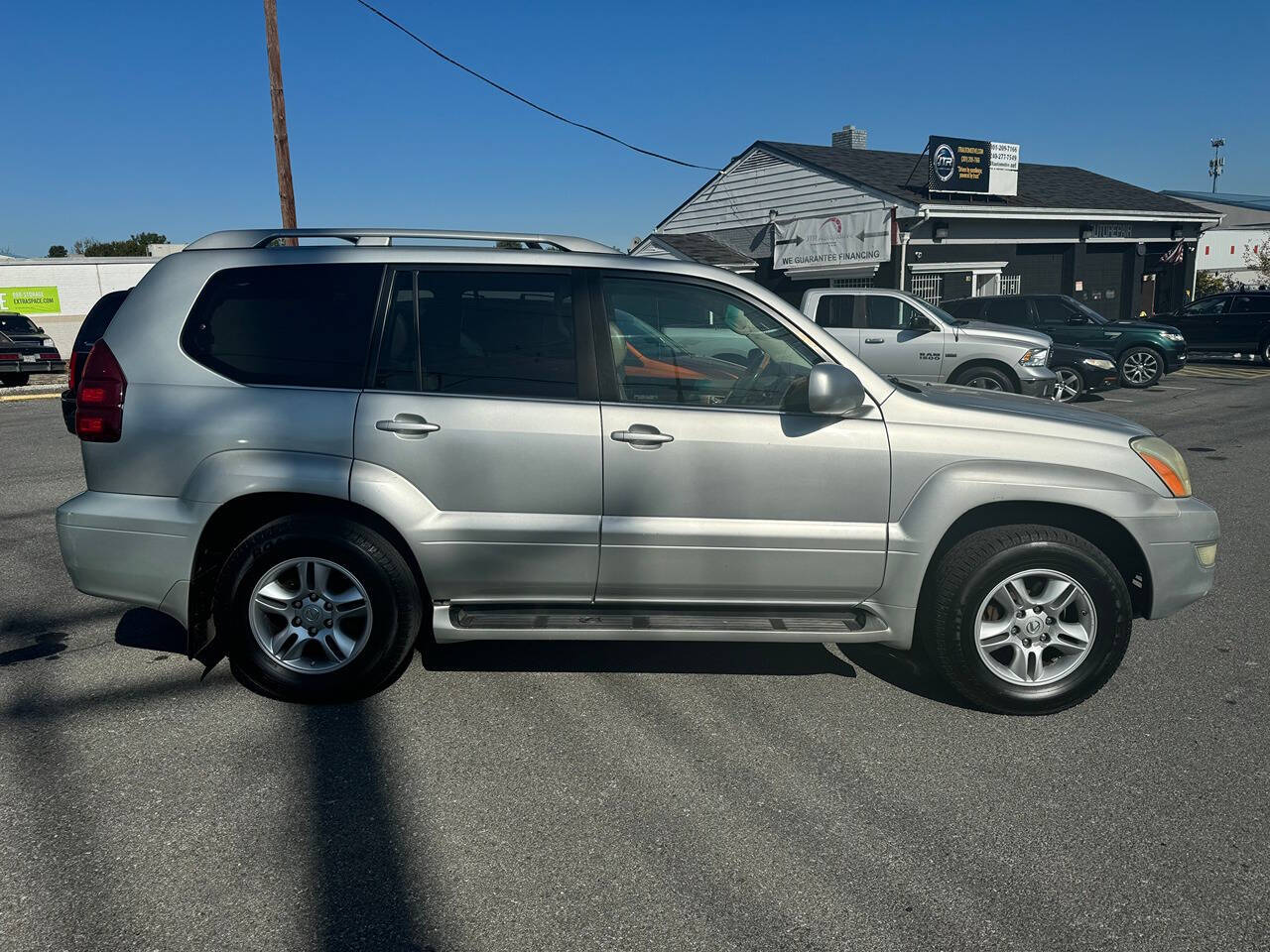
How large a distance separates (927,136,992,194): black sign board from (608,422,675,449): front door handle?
20.7 metres

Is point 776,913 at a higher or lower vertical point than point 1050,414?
lower

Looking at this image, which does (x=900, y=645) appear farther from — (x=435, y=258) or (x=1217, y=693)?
(x=435, y=258)

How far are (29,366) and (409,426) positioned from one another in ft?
71.5

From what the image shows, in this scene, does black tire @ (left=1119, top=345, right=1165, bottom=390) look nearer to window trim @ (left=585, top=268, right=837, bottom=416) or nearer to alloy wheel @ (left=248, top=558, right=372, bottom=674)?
window trim @ (left=585, top=268, right=837, bottom=416)

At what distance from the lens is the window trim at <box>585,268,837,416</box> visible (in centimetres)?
393

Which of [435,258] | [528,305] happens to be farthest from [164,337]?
[528,305]

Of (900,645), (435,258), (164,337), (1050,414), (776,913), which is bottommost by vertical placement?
(776,913)

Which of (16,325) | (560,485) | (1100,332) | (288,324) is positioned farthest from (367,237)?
(16,325)

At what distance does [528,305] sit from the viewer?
4.05m

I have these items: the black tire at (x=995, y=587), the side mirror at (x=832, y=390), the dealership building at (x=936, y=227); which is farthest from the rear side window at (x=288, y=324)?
the dealership building at (x=936, y=227)

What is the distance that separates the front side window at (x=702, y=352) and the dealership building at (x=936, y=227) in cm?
1696

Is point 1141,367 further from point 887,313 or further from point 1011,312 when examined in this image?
point 887,313

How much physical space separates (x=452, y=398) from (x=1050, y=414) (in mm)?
2539

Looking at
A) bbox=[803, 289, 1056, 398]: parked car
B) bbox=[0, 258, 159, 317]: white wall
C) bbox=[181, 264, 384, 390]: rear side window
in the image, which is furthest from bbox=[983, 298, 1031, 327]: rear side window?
bbox=[0, 258, 159, 317]: white wall
